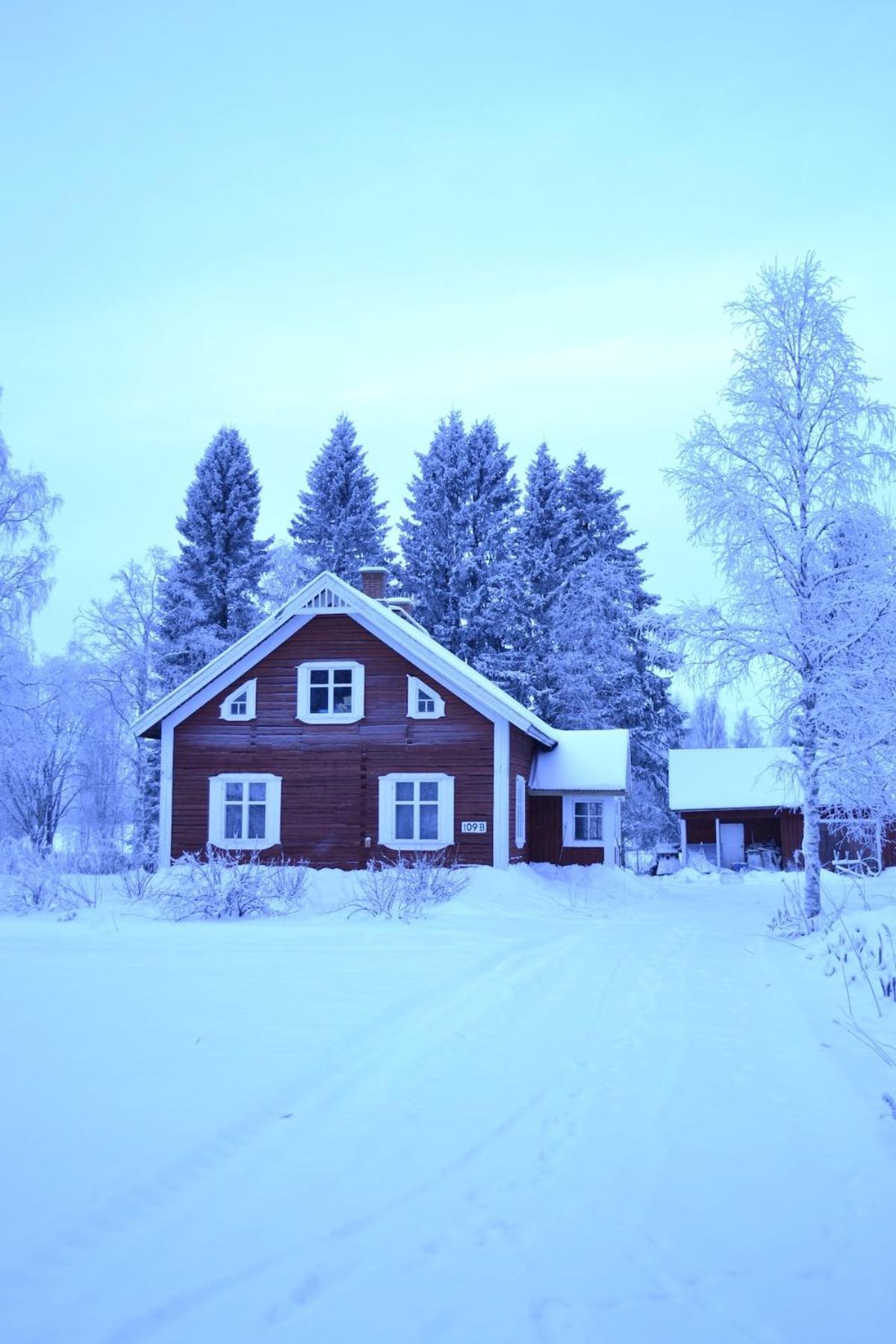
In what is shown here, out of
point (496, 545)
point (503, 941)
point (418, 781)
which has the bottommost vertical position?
point (503, 941)

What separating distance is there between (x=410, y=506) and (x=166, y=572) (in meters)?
12.5

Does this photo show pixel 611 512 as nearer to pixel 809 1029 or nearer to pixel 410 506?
pixel 410 506

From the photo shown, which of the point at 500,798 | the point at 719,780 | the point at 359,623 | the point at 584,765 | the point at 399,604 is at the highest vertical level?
the point at 399,604

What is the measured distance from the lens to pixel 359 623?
25.9 meters

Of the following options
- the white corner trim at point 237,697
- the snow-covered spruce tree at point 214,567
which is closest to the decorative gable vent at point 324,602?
the white corner trim at point 237,697

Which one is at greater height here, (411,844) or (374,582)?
→ (374,582)

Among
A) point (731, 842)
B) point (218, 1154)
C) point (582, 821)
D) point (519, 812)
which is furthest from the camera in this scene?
point (731, 842)

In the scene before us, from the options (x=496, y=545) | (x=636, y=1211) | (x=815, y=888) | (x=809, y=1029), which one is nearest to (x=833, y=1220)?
(x=636, y=1211)

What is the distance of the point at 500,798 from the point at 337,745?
4241 millimetres

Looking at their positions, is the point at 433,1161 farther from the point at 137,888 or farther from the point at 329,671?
the point at 329,671

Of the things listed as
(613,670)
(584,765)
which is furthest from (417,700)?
(613,670)

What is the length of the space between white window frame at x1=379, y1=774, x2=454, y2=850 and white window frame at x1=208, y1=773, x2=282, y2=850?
263 centimetres

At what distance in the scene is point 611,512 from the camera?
1817 inches

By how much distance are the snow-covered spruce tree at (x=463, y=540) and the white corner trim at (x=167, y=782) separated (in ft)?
57.0
